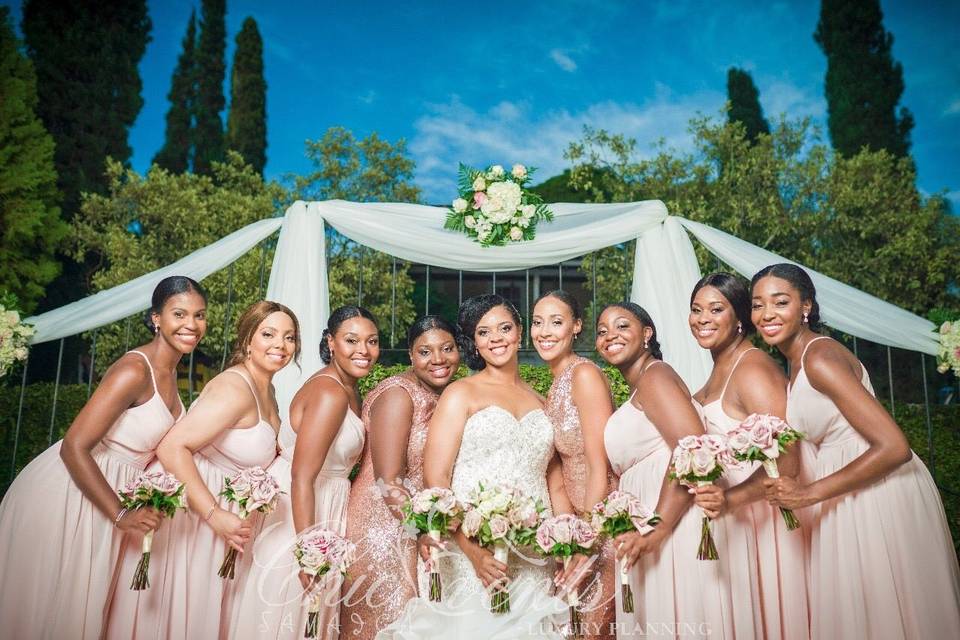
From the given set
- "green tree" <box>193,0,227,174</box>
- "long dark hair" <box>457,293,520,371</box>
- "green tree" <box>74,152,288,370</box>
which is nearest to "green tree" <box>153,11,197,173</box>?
"green tree" <box>193,0,227,174</box>

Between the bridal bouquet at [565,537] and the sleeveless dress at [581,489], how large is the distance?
0.44 meters

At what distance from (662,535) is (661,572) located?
0.64ft

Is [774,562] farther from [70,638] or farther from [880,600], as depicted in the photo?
[70,638]

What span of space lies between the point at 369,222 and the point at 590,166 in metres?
8.90

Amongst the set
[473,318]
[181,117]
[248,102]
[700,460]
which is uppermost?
[248,102]

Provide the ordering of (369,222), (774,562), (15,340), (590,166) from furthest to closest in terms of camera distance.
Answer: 1. (590,166)
2. (369,222)
3. (15,340)
4. (774,562)

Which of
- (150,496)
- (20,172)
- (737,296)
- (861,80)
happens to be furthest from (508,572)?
(861,80)

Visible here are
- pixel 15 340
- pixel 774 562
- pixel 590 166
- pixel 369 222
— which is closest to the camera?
pixel 774 562

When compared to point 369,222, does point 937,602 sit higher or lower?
lower

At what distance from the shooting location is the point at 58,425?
842cm

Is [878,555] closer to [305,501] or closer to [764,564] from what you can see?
[764,564]

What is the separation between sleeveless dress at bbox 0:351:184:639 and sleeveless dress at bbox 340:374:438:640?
1146 mm

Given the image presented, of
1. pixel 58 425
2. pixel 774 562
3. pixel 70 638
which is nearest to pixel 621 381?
pixel 774 562

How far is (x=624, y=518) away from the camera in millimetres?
2998
